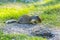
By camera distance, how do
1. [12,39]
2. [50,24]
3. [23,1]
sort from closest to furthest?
[12,39] → [50,24] → [23,1]

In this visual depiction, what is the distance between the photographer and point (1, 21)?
12281mm

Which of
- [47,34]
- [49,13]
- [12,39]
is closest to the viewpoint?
[12,39]

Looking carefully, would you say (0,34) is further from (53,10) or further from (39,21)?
(53,10)

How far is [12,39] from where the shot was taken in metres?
8.09

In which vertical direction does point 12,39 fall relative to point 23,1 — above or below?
above

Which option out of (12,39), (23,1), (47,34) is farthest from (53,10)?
(12,39)

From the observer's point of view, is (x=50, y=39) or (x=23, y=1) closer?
(x=50, y=39)

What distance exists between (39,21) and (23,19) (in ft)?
2.82

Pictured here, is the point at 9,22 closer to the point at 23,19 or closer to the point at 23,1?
the point at 23,19

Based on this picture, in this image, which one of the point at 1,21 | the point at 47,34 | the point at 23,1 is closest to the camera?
the point at 47,34

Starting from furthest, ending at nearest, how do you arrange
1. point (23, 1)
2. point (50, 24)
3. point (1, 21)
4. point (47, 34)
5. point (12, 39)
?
point (23, 1) < point (1, 21) < point (50, 24) < point (47, 34) < point (12, 39)

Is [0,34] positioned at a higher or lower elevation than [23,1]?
higher

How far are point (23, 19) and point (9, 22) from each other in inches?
29.8

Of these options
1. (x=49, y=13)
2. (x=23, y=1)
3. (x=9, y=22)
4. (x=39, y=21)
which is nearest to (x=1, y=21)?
(x=9, y=22)
